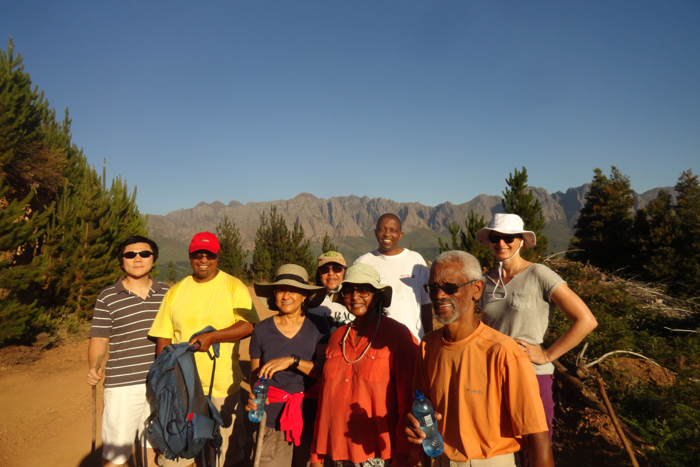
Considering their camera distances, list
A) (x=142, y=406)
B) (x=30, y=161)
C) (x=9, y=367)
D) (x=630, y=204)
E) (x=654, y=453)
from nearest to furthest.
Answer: (x=142, y=406)
(x=654, y=453)
(x=9, y=367)
(x=30, y=161)
(x=630, y=204)

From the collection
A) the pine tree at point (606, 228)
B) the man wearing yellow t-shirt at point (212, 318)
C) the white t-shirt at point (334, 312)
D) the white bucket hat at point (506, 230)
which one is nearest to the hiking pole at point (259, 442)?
the man wearing yellow t-shirt at point (212, 318)

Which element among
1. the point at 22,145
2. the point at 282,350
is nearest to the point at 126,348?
the point at 282,350

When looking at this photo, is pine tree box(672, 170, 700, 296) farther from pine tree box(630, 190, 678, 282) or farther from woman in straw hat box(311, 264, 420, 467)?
woman in straw hat box(311, 264, 420, 467)

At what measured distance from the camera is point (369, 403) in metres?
2.21

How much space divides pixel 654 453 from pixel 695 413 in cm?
78

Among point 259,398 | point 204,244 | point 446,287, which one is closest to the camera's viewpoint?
point 446,287

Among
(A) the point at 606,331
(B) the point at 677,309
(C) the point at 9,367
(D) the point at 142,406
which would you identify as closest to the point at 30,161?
(C) the point at 9,367

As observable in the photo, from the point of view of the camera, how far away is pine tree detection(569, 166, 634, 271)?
1048 inches

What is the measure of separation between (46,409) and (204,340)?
557 centimetres

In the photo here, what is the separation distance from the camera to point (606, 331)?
6.68 m

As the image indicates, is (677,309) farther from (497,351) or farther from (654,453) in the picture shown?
(497,351)

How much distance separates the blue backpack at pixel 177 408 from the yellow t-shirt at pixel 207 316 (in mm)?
371

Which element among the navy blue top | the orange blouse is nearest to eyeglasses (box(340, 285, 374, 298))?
the orange blouse

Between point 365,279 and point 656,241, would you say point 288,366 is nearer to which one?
point 365,279
